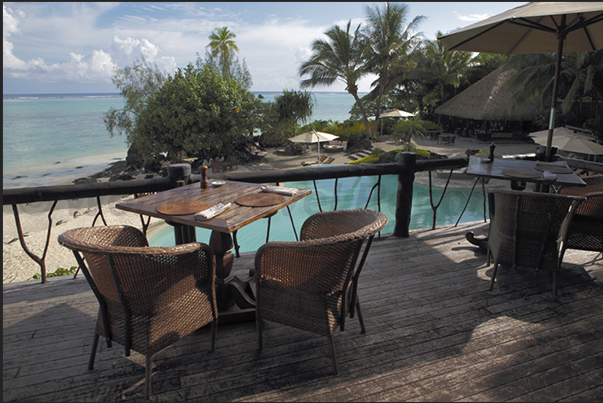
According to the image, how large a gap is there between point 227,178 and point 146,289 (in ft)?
5.19

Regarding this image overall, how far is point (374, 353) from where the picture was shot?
6.29ft

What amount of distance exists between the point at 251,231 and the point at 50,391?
7539 millimetres

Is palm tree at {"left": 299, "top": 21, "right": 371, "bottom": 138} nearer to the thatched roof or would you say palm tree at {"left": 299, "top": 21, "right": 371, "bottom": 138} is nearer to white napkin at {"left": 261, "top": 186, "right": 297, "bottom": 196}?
the thatched roof

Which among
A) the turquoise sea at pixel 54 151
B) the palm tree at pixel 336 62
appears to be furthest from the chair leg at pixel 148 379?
the palm tree at pixel 336 62

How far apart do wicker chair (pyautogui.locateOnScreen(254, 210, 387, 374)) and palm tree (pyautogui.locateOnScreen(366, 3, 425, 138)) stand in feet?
71.8

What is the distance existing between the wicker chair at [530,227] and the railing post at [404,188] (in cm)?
100

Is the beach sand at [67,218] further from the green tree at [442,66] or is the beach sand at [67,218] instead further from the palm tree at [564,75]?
the green tree at [442,66]

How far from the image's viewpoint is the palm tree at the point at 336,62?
69.3ft

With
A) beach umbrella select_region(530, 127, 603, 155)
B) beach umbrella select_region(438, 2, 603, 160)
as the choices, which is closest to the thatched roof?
beach umbrella select_region(530, 127, 603, 155)

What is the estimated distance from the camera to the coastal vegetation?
17.0 metres

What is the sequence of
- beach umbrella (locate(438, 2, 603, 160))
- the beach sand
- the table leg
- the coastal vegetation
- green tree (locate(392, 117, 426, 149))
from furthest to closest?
1. green tree (locate(392, 117, 426, 149))
2. the coastal vegetation
3. the beach sand
4. beach umbrella (locate(438, 2, 603, 160))
5. the table leg

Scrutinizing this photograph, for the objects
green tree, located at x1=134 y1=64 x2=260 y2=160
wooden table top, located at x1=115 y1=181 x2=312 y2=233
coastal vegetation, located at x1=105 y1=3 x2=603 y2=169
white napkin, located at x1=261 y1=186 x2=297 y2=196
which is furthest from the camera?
green tree, located at x1=134 y1=64 x2=260 y2=160

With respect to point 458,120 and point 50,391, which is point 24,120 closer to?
point 458,120

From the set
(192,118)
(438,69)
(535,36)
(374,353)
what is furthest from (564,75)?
(374,353)
